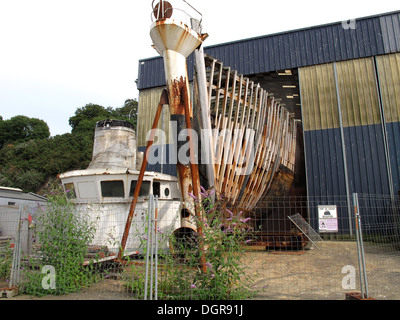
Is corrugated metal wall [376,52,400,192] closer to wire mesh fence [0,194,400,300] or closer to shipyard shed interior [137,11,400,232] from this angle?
shipyard shed interior [137,11,400,232]

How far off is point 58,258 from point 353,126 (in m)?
15.0

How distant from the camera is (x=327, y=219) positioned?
6.80 meters

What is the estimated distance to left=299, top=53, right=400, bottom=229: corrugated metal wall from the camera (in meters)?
14.9

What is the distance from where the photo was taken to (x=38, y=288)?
18.4 feet

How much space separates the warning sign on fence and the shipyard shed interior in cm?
779

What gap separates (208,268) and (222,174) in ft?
17.8

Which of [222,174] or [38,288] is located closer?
[38,288]

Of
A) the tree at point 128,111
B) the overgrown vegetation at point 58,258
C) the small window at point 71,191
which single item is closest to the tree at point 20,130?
the tree at point 128,111

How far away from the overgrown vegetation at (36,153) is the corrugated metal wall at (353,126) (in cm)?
2422

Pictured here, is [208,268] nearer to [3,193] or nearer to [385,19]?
[3,193]

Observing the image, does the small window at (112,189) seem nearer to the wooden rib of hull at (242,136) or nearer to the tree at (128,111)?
the wooden rib of hull at (242,136)

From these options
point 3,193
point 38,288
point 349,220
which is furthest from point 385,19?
point 3,193

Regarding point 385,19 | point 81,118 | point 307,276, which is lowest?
point 307,276

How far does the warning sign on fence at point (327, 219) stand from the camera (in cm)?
663
